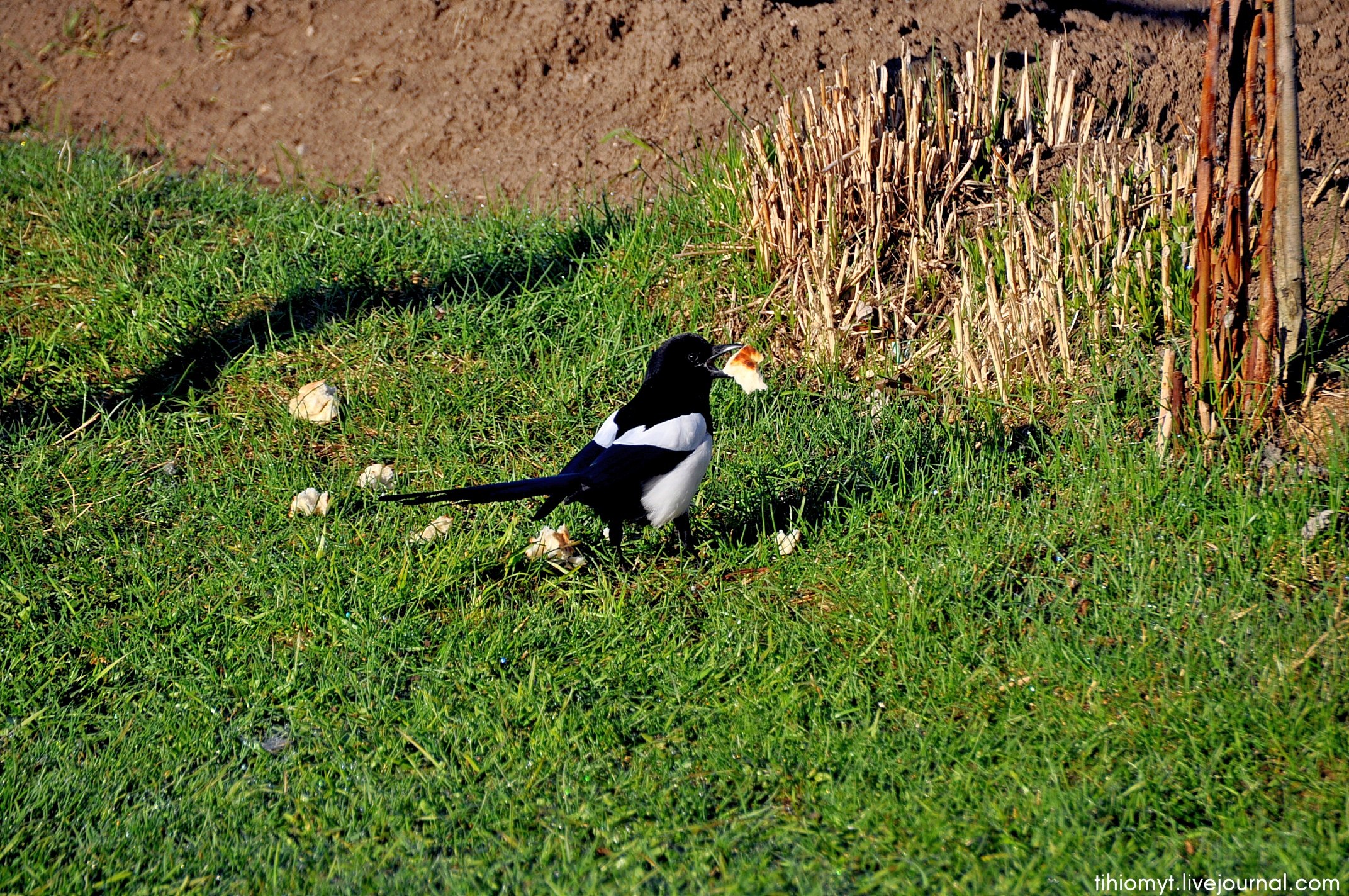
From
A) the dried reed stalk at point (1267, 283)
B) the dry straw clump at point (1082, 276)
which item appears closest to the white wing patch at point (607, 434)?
the dry straw clump at point (1082, 276)

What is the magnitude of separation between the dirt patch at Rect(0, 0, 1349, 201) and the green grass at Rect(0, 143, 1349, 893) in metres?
1.04

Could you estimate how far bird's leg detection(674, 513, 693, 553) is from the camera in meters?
3.68

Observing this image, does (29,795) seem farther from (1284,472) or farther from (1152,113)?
(1152,113)

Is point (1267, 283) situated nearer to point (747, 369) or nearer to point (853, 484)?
point (853, 484)

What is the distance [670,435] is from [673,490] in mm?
169

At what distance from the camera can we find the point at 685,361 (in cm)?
Answer: 373

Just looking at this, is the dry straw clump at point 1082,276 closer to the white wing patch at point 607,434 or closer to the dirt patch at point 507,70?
the dirt patch at point 507,70

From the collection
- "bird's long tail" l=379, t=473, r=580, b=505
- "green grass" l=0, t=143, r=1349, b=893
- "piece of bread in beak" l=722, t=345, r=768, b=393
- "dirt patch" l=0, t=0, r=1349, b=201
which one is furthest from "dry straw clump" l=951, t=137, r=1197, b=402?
"bird's long tail" l=379, t=473, r=580, b=505

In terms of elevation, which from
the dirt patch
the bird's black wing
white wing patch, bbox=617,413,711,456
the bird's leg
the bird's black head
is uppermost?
the dirt patch

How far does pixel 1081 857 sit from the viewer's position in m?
2.37

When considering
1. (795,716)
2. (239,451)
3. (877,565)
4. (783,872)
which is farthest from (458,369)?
(783,872)

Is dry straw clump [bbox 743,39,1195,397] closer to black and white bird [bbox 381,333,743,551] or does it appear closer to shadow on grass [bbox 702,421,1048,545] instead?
shadow on grass [bbox 702,421,1048,545]

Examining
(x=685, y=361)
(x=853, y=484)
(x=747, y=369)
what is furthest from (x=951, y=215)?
(x=685, y=361)

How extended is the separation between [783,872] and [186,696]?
173cm
